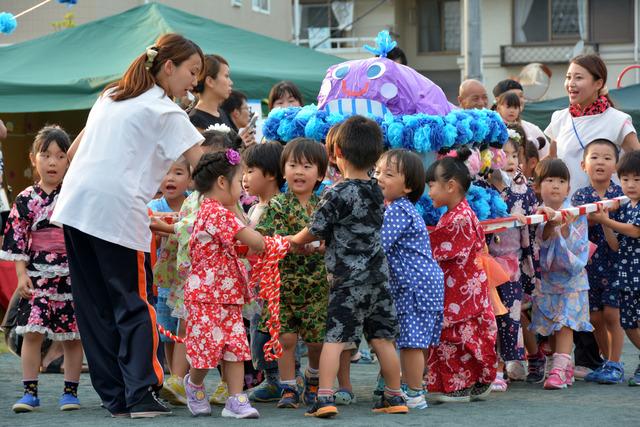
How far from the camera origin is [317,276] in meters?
6.06

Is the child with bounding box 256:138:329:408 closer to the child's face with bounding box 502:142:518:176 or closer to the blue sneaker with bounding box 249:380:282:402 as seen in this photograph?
the blue sneaker with bounding box 249:380:282:402

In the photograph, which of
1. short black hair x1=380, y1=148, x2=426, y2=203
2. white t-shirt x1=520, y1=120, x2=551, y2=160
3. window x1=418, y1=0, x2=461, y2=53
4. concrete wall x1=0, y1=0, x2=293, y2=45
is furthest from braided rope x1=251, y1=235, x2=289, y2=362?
window x1=418, y1=0, x2=461, y2=53

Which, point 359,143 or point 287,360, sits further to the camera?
point 287,360

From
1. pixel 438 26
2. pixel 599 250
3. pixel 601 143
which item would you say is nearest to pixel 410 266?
pixel 599 250

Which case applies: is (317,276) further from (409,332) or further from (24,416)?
(24,416)

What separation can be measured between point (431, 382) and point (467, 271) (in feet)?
2.23

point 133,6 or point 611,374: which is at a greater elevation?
point 133,6

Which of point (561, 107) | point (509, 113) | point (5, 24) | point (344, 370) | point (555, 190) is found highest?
point (561, 107)

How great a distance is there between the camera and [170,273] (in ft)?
21.2

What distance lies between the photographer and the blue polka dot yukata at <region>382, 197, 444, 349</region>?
19.4 feet

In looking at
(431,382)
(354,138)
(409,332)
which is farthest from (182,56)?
(431,382)

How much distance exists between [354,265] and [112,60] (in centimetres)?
667

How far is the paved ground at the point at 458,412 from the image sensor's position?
18.0 ft

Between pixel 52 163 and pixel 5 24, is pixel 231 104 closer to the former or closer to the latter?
pixel 5 24
